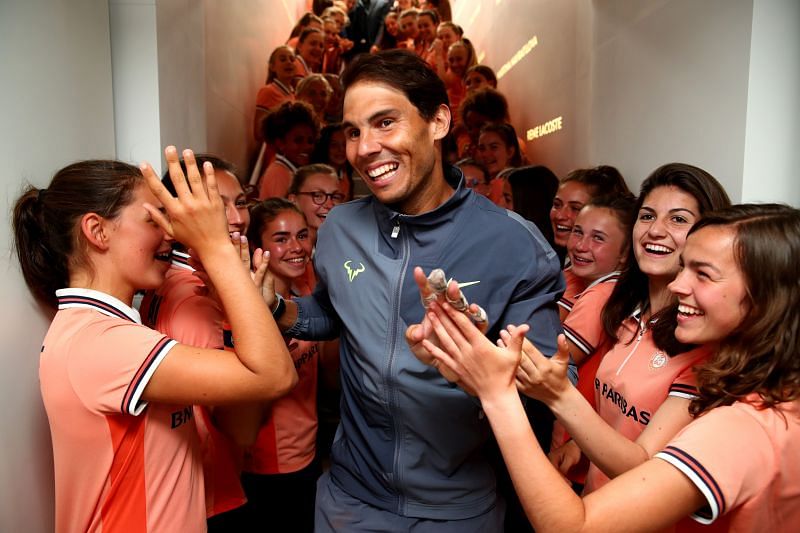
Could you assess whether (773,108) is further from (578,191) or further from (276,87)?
(276,87)

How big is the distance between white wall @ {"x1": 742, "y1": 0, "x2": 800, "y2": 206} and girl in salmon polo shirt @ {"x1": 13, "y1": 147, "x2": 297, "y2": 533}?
1.64m

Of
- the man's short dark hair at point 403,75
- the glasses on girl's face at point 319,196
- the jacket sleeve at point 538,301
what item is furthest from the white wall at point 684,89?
the glasses on girl's face at point 319,196

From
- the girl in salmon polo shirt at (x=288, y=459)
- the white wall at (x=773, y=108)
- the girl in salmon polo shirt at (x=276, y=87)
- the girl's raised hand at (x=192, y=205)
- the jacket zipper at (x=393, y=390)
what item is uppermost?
the girl in salmon polo shirt at (x=276, y=87)

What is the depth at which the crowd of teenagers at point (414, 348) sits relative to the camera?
108cm

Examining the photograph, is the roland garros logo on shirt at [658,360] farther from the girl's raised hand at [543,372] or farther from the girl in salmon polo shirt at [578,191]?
the girl in salmon polo shirt at [578,191]

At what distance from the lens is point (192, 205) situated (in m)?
1.23

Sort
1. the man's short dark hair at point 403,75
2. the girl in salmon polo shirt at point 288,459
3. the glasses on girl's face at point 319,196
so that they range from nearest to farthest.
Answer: the man's short dark hair at point 403,75 → the girl in salmon polo shirt at point 288,459 → the glasses on girl's face at point 319,196

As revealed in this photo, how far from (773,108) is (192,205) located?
1833 mm

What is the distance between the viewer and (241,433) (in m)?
1.75

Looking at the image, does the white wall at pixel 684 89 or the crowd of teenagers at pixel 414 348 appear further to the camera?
the white wall at pixel 684 89

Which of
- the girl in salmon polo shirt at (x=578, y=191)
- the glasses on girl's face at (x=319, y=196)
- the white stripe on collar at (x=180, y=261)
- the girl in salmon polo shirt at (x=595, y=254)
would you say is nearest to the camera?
the white stripe on collar at (x=180, y=261)

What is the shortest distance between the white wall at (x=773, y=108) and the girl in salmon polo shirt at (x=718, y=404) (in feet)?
2.24

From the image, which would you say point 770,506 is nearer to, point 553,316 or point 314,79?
point 553,316

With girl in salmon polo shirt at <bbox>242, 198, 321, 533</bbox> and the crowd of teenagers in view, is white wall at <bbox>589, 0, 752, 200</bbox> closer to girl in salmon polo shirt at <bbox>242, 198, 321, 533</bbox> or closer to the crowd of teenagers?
the crowd of teenagers
